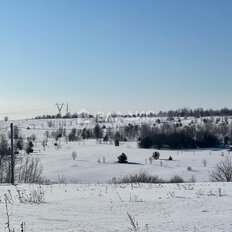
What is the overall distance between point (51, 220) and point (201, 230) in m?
2.57

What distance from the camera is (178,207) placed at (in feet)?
25.5

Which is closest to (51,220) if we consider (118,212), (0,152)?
(118,212)

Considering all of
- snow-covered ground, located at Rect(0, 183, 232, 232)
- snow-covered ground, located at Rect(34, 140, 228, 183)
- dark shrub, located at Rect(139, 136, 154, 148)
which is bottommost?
snow-covered ground, located at Rect(34, 140, 228, 183)

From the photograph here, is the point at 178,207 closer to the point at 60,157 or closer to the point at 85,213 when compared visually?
the point at 85,213

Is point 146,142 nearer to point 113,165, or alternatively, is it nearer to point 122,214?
point 113,165

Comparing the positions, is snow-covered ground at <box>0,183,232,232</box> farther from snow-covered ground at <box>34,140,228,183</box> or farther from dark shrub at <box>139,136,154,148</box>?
dark shrub at <box>139,136,154,148</box>

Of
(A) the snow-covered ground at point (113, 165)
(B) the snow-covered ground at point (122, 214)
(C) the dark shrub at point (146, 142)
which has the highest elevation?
(B) the snow-covered ground at point (122, 214)

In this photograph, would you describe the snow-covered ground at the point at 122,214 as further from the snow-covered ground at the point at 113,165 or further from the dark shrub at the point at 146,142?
the dark shrub at the point at 146,142

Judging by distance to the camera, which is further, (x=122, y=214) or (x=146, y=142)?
(x=146, y=142)

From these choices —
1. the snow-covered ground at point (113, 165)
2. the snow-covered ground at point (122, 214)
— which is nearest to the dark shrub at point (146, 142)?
the snow-covered ground at point (113, 165)

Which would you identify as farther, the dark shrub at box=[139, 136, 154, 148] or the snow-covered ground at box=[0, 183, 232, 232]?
the dark shrub at box=[139, 136, 154, 148]

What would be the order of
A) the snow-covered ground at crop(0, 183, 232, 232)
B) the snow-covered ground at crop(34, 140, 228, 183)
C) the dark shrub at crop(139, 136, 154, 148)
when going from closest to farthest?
the snow-covered ground at crop(0, 183, 232, 232)
the snow-covered ground at crop(34, 140, 228, 183)
the dark shrub at crop(139, 136, 154, 148)

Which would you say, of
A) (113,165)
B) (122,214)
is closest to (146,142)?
(113,165)

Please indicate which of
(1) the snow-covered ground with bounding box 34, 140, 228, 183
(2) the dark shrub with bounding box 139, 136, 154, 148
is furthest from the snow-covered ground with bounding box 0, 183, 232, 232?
(2) the dark shrub with bounding box 139, 136, 154, 148
